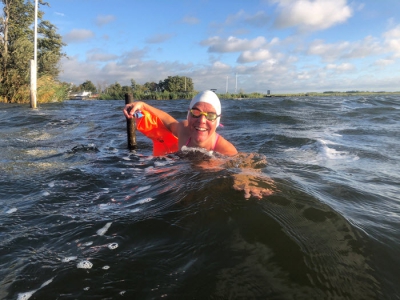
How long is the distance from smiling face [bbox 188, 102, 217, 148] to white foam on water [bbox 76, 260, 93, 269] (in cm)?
252

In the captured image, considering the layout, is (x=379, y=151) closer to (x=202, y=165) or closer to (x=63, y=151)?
(x=202, y=165)

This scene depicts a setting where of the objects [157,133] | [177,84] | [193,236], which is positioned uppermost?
[177,84]

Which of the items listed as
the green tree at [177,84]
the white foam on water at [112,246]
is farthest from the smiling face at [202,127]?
the green tree at [177,84]

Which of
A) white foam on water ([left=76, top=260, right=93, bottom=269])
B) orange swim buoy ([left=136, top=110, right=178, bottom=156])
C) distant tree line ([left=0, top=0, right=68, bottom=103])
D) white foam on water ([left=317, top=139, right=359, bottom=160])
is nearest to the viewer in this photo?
white foam on water ([left=76, top=260, right=93, bottom=269])

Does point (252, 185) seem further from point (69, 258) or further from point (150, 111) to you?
point (150, 111)

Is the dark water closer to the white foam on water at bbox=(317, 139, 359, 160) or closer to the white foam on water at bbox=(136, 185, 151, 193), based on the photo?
the white foam on water at bbox=(136, 185, 151, 193)

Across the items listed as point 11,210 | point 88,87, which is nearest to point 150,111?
point 11,210

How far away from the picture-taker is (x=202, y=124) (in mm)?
3996

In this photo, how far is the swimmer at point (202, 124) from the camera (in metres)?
3.99

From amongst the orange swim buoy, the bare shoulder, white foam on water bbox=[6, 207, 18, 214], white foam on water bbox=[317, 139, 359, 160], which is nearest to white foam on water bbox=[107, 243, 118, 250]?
Result: white foam on water bbox=[6, 207, 18, 214]

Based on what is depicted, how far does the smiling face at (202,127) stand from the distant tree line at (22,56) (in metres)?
22.9

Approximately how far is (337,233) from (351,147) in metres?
5.02

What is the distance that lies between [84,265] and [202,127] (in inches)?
101

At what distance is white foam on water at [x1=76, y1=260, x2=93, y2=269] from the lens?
1.77 metres
